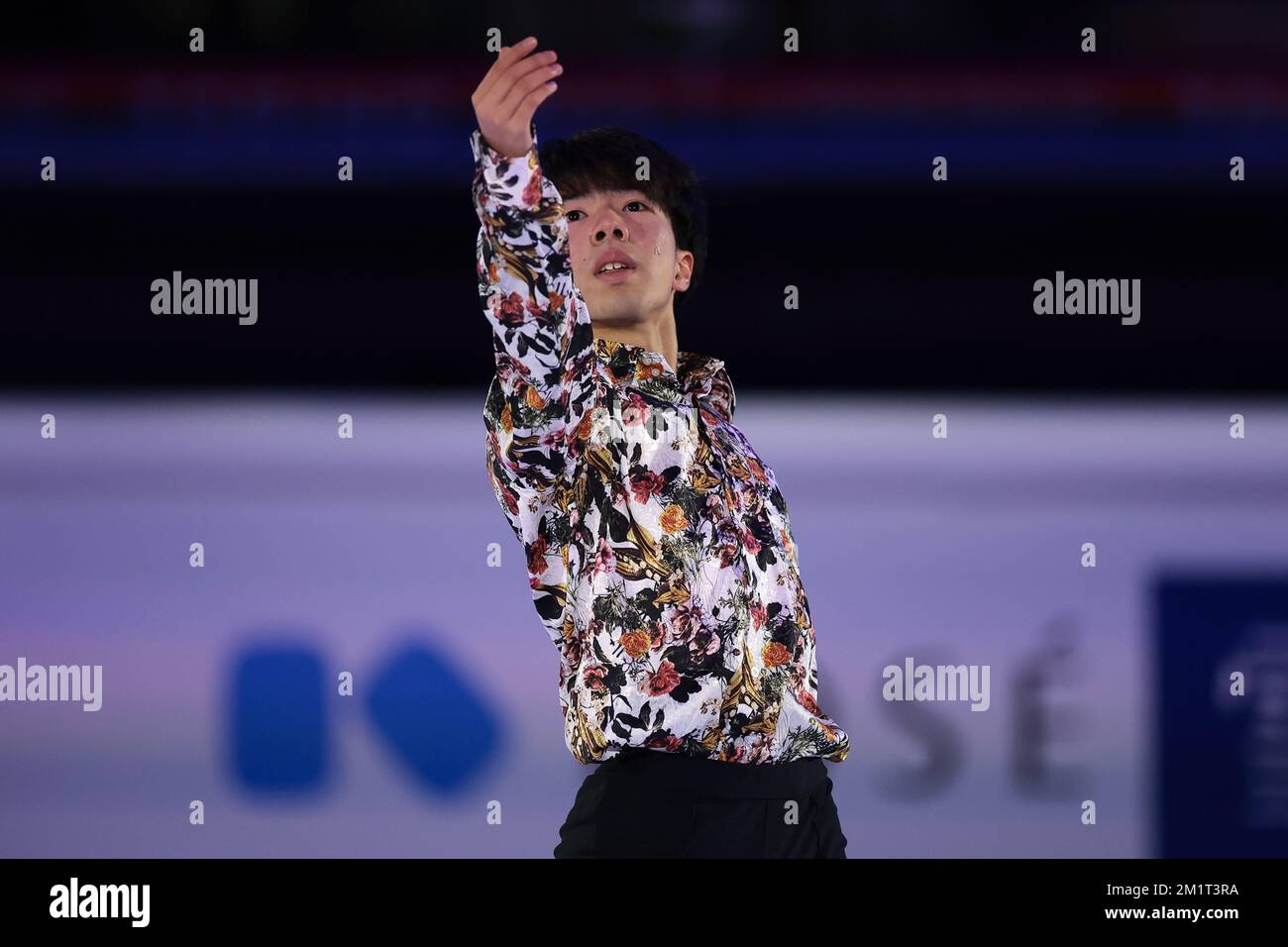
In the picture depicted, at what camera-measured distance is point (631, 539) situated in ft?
5.48

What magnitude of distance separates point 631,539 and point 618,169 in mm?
522

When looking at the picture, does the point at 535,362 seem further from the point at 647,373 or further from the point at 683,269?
the point at 683,269

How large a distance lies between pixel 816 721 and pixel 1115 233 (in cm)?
211

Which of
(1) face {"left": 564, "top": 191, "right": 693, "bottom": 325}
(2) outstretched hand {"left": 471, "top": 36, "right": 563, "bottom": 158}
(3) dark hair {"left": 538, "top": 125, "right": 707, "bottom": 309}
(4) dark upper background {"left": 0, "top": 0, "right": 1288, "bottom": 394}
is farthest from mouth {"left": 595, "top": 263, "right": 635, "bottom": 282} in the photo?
(4) dark upper background {"left": 0, "top": 0, "right": 1288, "bottom": 394}

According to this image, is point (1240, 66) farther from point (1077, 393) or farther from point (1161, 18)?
point (1077, 393)

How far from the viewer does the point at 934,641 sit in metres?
3.63

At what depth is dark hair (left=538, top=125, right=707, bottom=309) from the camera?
76.1 inches

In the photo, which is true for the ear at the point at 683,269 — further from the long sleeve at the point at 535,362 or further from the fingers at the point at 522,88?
the fingers at the point at 522,88

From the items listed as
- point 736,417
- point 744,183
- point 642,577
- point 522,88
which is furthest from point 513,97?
point 736,417

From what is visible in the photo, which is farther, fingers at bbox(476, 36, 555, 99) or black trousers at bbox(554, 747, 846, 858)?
black trousers at bbox(554, 747, 846, 858)

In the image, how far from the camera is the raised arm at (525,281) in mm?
1521

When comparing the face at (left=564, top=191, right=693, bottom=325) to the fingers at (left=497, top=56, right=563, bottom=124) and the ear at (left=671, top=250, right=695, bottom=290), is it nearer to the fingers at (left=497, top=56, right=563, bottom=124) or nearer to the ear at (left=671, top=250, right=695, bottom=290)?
the ear at (left=671, top=250, right=695, bottom=290)

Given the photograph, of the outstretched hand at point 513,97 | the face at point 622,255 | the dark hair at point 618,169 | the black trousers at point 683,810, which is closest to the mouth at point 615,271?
the face at point 622,255

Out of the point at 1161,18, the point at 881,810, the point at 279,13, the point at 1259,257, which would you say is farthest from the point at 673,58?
the point at 881,810
